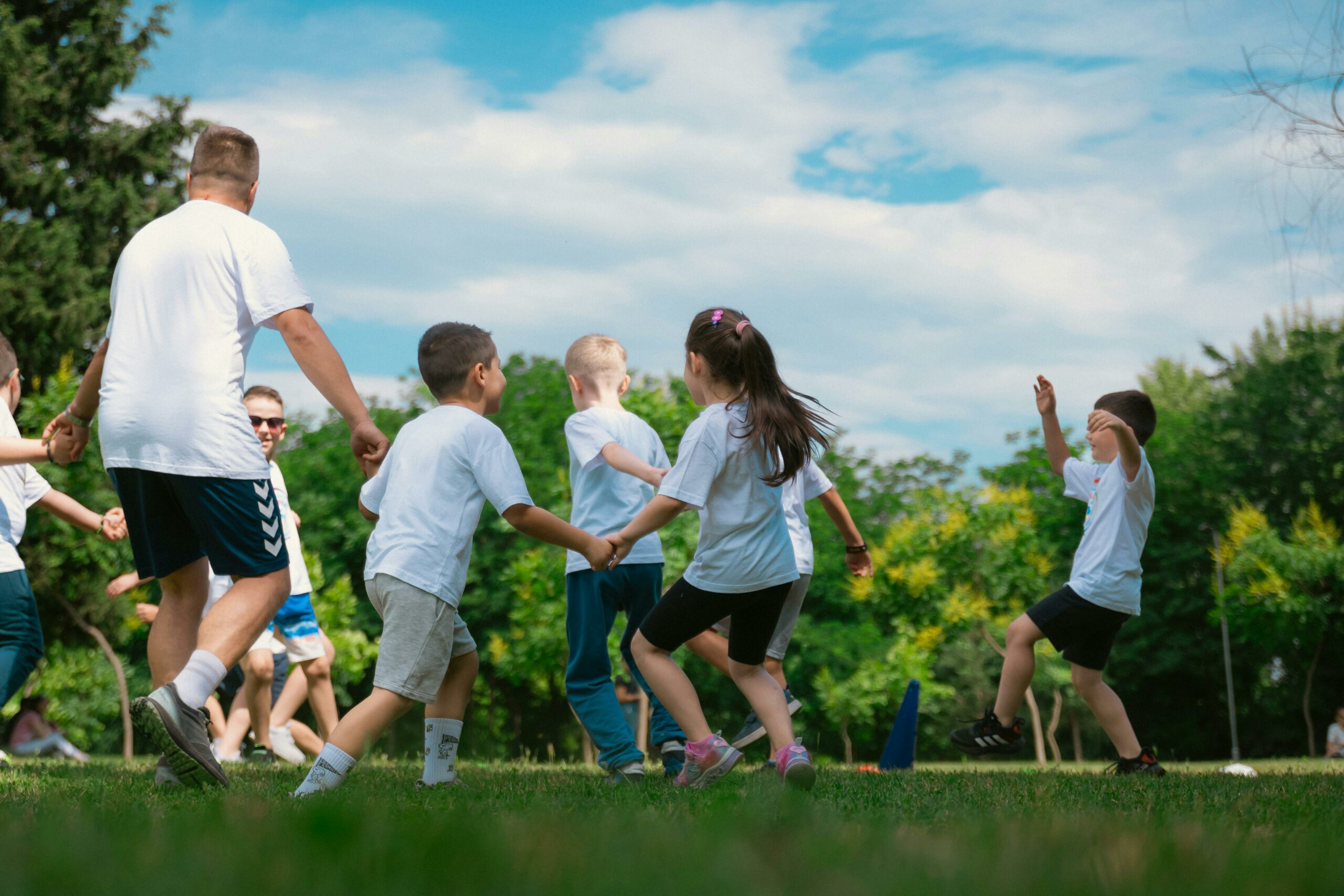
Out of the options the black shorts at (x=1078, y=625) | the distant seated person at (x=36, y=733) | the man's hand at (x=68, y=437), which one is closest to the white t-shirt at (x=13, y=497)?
the man's hand at (x=68, y=437)

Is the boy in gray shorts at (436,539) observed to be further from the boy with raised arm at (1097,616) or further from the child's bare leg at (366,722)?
the boy with raised arm at (1097,616)

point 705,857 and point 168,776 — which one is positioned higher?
point 705,857

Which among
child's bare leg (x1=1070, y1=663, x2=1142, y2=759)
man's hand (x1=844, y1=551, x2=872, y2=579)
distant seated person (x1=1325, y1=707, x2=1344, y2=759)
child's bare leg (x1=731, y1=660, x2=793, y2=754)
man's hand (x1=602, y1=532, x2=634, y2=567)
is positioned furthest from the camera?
distant seated person (x1=1325, y1=707, x2=1344, y2=759)

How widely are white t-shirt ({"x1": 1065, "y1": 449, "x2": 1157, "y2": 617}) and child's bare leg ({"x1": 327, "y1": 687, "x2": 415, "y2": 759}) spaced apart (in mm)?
3973

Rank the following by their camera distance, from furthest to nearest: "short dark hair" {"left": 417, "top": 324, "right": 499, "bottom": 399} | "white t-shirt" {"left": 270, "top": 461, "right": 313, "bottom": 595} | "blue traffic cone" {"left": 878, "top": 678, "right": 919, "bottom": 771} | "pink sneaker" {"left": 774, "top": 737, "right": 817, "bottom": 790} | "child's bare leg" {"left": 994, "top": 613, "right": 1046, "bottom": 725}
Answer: "blue traffic cone" {"left": 878, "top": 678, "right": 919, "bottom": 771} < "white t-shirt" {"left": 270, "top": 461, "right": 313, "bottom": 595} < "child's bare leg" {"left": 994, "top": 613, "right": 1046, "bottom": 725} < "short dark hair" {"left": 417, "top": 324, "right": 499, "bottom": 399} < "pink sneaker" {"left": 774, "top": 737, "right": 817, "bottom": 790}

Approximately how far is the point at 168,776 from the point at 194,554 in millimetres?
893

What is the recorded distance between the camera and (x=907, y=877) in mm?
1871

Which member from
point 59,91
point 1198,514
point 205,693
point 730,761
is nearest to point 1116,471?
point 730,761

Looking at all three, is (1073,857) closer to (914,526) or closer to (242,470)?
(242,470)

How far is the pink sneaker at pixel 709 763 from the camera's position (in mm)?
4875

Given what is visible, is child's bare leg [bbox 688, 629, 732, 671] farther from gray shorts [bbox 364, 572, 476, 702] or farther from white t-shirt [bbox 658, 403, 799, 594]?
gray shorts [bbox 364, 572, 476, 702]

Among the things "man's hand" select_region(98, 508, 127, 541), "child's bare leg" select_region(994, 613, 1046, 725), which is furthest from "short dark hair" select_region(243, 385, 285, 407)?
"child's bare leg" select_region(994, 613, 1046, 725)

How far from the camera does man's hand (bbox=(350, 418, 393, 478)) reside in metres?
4.49

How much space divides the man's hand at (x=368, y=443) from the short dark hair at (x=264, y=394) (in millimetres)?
3202
